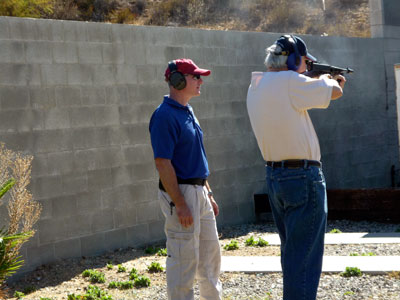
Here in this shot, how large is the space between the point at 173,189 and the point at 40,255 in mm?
3058

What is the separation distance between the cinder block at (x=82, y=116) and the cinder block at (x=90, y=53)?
536 mm

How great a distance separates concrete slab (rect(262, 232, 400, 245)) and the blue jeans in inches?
145

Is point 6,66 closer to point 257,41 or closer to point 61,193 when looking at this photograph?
point 61,193

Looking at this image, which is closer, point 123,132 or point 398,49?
point 123,132

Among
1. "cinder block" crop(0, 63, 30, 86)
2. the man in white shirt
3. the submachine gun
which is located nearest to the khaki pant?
the man in white shirt

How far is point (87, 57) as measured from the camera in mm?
7578

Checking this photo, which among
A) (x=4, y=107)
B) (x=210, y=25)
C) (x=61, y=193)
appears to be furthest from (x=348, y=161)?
(x=210, y=25)

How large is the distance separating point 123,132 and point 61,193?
115cm

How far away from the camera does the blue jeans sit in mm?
4172

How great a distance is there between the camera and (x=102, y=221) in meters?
7.68

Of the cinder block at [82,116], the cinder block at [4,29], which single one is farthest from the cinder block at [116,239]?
the cinder block at [4,29]

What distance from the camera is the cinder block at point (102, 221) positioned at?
24.9ft

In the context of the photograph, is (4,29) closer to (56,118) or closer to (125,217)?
(56,118)

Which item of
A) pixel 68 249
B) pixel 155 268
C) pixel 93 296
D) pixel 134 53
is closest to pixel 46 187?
pixel 68 249
